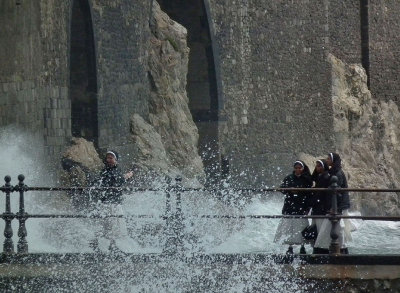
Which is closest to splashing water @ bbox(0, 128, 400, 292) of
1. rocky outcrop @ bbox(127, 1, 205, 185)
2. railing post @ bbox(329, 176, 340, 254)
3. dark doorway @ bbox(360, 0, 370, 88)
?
railing post @ bbox(329, 176, 340, 254)

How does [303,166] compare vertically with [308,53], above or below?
below

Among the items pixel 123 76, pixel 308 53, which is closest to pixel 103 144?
pixel 123 76

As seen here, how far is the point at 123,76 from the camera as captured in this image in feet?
Answer: 77.4

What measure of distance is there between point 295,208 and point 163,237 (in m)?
1.47

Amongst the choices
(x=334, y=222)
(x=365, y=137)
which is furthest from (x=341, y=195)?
(x=365, y=137)

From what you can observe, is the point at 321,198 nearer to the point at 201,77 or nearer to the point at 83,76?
the point at 83,76

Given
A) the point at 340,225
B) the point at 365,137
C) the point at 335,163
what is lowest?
the point at 340,225

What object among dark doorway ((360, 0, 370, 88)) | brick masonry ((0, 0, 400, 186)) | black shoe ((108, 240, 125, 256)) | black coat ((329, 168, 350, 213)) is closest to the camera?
black shoe ((108, 240, 125, 256))

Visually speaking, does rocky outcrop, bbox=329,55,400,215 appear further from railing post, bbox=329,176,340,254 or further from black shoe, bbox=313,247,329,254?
railing post, bbox=329,176,340,254

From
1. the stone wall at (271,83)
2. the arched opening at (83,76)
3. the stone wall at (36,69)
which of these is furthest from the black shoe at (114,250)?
the stone wall at (271,83)

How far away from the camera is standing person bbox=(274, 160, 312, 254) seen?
16.0m

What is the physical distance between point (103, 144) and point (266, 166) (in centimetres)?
864

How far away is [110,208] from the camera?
51.2 feet

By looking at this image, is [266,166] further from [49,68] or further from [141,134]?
[49,68]
